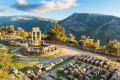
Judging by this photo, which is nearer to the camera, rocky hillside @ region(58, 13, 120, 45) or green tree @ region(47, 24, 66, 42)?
green tree @ region(47, 24, 66, 42)

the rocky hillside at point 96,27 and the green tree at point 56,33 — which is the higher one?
the rocky hillside at point 96,27

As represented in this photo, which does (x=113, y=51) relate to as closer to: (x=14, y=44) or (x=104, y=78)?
(x=104, y=78)

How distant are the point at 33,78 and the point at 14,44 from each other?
75.9 feet

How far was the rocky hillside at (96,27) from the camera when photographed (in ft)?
377

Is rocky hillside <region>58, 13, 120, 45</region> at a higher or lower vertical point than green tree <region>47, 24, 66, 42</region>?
higher

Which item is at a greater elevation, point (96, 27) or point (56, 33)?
point (96, 27)

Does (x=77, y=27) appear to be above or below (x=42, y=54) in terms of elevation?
above

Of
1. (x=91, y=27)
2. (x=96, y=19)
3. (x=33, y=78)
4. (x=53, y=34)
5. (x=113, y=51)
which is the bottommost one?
(x=33, y=78)

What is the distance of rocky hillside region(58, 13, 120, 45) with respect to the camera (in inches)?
4520

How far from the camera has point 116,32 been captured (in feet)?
373

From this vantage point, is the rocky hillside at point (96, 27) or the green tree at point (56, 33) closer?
the green tree at point (56, 33)

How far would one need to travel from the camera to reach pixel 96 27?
5502 inches

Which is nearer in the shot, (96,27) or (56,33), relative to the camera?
(56,33)

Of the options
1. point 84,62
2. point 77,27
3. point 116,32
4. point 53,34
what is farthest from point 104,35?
point 84,62
